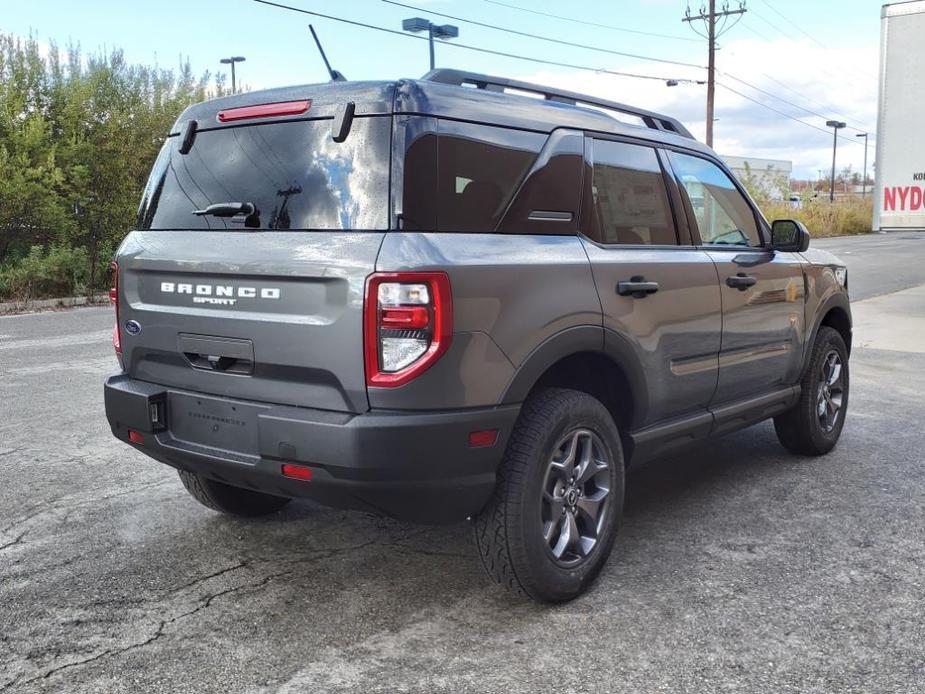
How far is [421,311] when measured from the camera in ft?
9.75

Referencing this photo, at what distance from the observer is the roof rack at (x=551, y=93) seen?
3.50 m

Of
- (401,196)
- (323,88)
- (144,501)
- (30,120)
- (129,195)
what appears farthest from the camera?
(129,195)

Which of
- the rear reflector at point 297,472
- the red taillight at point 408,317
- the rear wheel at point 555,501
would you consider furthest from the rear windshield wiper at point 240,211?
the rear wheel at point 555,501

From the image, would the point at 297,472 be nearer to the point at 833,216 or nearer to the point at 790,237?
the point at 790,237

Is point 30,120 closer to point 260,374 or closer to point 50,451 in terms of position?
point 50,451

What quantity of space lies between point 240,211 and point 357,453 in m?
1.05

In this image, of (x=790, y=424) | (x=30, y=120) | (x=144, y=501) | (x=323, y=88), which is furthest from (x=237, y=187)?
(x=30, y=120)

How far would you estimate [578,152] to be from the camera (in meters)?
3.78

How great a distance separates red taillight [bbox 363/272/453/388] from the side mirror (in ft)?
9.05

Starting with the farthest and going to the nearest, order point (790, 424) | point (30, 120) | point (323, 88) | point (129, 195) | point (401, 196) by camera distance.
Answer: point (129, 195), point (30, 120), point (790, 424), point (323, 88), point (401, 196)

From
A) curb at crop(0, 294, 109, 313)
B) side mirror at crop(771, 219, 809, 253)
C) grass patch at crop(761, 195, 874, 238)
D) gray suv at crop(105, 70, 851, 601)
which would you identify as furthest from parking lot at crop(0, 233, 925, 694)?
grass patch at crop(761, 195, 874, 238)

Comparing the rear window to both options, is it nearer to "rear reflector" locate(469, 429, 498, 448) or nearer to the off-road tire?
"rear reflector" locate(469, 429, 498, 448)

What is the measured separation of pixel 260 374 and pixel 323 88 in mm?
1053

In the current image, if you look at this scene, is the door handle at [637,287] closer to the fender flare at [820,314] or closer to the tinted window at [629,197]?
the tinted window at [629,197]
